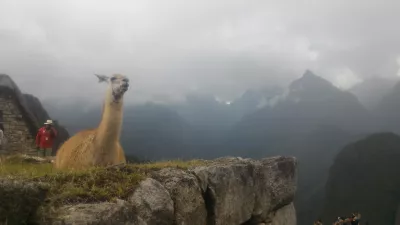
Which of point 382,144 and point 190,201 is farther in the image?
point 382,144

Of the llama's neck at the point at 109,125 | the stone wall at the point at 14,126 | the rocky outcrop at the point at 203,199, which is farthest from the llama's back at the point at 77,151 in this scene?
the stone wall at the point at 14,126

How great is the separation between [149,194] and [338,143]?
138 feet

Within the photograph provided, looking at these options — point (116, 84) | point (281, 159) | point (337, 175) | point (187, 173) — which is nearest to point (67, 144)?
point (116, 84)

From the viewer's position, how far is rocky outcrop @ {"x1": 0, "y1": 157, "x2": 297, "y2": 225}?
15.3 ft

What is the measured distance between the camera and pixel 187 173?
6.90 meters

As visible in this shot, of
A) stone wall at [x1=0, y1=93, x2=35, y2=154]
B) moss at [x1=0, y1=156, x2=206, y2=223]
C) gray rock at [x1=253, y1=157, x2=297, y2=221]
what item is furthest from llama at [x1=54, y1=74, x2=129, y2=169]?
stone wall at [x1=0, y1=93, x2=35, y2=154]

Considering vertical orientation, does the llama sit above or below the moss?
above

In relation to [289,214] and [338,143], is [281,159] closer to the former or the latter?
[289,214]

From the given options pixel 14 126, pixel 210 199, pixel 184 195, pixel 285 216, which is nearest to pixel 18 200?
pixel 184 195

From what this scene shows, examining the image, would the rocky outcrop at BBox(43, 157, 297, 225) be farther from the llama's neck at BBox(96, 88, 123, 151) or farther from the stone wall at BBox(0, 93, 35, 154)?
the stone wall at BBox(0, 93, 35, 154)

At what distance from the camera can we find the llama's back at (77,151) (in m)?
7.79

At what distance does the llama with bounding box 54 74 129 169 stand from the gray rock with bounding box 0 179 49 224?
9.38 ft

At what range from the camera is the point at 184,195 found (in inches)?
254

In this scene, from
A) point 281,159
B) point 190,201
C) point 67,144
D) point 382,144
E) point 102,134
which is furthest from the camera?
point 382,144
